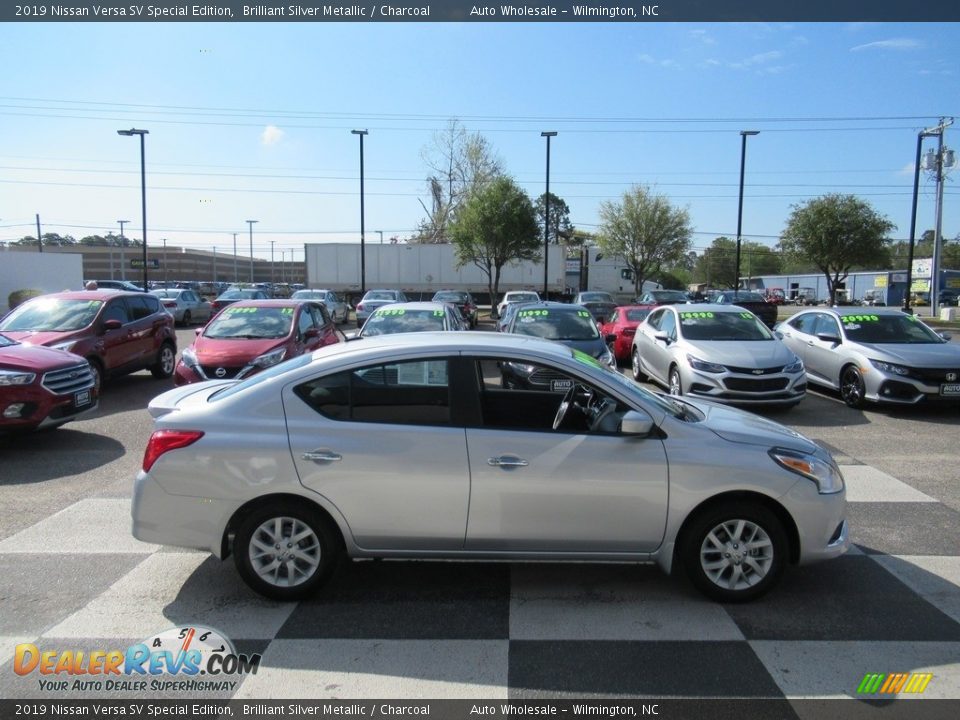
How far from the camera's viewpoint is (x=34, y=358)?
308 inches

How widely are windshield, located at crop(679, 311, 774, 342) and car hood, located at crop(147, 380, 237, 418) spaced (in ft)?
26.2

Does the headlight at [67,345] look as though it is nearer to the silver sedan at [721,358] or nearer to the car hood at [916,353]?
the silver sedan at [721,358]

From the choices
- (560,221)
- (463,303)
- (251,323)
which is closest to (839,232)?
(463,303)

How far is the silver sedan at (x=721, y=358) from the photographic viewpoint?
31.1 ft

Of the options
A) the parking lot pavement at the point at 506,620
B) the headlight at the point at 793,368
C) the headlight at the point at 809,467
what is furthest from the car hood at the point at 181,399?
the headlight at the point at 793,368

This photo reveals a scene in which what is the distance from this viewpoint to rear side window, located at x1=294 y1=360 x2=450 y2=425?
3.95m

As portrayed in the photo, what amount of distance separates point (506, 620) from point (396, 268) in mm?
37238

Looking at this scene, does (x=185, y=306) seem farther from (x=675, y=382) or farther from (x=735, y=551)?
(x=735, y=551)

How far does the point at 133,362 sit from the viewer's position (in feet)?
40.0

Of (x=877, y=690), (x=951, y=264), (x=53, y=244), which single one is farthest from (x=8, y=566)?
(x=53, y=244)

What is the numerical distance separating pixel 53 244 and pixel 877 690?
492ft

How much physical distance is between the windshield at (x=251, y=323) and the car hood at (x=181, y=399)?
583 cm

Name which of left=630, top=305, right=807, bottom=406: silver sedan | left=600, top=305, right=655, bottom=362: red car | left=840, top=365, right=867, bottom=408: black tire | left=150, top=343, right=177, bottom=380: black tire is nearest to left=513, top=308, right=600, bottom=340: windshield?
left=630, top=305, right=807, bottom=406: silver sedan

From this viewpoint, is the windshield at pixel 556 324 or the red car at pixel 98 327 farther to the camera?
the windshield at pixel 556 324
